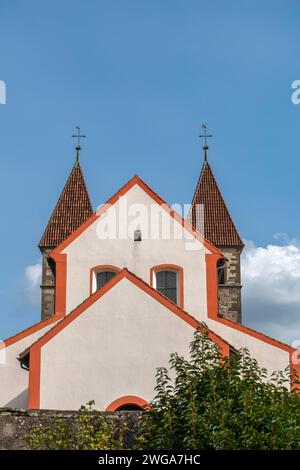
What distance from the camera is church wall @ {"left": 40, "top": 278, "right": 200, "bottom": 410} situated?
744 inches

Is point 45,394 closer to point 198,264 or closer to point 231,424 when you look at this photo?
point 198,264

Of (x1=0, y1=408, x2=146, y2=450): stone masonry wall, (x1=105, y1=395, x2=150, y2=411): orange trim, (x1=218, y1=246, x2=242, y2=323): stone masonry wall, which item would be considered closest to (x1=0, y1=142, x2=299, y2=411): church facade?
(x1=105, y1=395, x2=150, y2=411): orange trim

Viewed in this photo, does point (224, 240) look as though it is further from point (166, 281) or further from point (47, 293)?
point (166, 281)

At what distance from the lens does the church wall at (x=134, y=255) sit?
78.0 ft

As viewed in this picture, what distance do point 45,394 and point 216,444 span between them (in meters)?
9.16

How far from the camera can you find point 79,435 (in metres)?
11.6

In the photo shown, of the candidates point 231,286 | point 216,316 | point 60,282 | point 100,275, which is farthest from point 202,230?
point 60,282

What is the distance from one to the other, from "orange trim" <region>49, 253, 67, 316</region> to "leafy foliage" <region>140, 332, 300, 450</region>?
1156 cm

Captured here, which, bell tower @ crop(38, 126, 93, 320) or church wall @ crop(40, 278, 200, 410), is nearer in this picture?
church wall @ crop(40, 278, 200, 410)

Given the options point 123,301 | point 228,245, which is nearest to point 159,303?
point 123,301

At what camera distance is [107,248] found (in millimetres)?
24094

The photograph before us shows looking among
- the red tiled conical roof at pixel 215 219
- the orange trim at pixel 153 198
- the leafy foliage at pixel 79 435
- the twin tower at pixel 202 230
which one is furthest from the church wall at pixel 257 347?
the red tiled conical roof at pixel 215 219

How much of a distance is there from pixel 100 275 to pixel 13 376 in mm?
3884

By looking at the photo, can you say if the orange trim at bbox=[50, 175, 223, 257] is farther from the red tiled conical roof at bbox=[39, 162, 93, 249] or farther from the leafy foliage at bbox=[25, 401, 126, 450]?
the red tiled conical roof at bbox=[39, 162, 93, 249]
